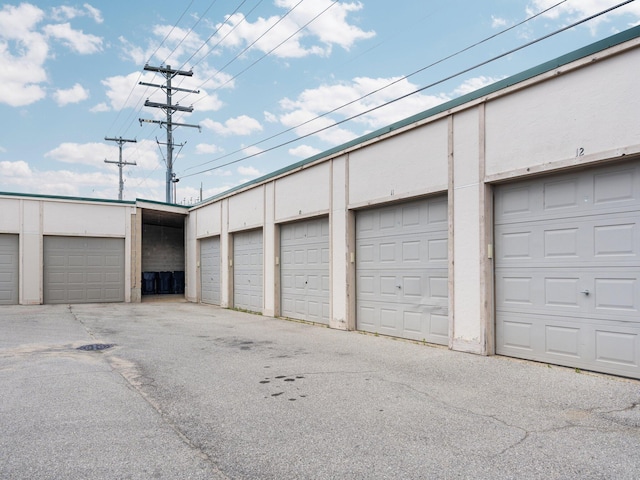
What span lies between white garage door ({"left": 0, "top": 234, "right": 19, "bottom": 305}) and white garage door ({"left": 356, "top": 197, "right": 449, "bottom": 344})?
13.7m

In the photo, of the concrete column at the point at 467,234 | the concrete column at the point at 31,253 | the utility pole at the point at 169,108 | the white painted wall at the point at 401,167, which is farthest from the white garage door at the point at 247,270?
the utility pole at the point at 169,108

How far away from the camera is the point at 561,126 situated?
674 centimetres

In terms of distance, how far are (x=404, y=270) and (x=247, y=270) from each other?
764 centimetres

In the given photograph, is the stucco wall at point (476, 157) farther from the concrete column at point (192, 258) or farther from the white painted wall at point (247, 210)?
the concrete column at point (192, 258)

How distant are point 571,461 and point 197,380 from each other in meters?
4.29

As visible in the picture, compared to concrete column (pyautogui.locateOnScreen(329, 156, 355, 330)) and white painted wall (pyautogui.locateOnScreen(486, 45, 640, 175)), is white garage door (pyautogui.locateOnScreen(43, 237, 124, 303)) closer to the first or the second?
concrete column (pyautogui.locateOnScreen(329, 156, 355, 330))

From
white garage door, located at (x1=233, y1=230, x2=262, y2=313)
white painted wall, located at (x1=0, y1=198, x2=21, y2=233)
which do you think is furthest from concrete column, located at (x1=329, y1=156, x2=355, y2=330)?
white painted wall, located at (x1=0, y1=198, x2=21, y2=233)

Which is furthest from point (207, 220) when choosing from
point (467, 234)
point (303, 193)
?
point (467, 234)

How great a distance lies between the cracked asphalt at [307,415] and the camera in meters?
3.56

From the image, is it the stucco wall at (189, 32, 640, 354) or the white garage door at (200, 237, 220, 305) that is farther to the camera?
the white garage door at (200, 237, 220, 305)

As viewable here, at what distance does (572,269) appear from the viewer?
6.74m

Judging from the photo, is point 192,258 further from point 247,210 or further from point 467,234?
point 467,234

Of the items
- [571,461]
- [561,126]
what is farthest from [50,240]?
[571,461]

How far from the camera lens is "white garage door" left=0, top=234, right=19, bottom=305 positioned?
17.5 meters
